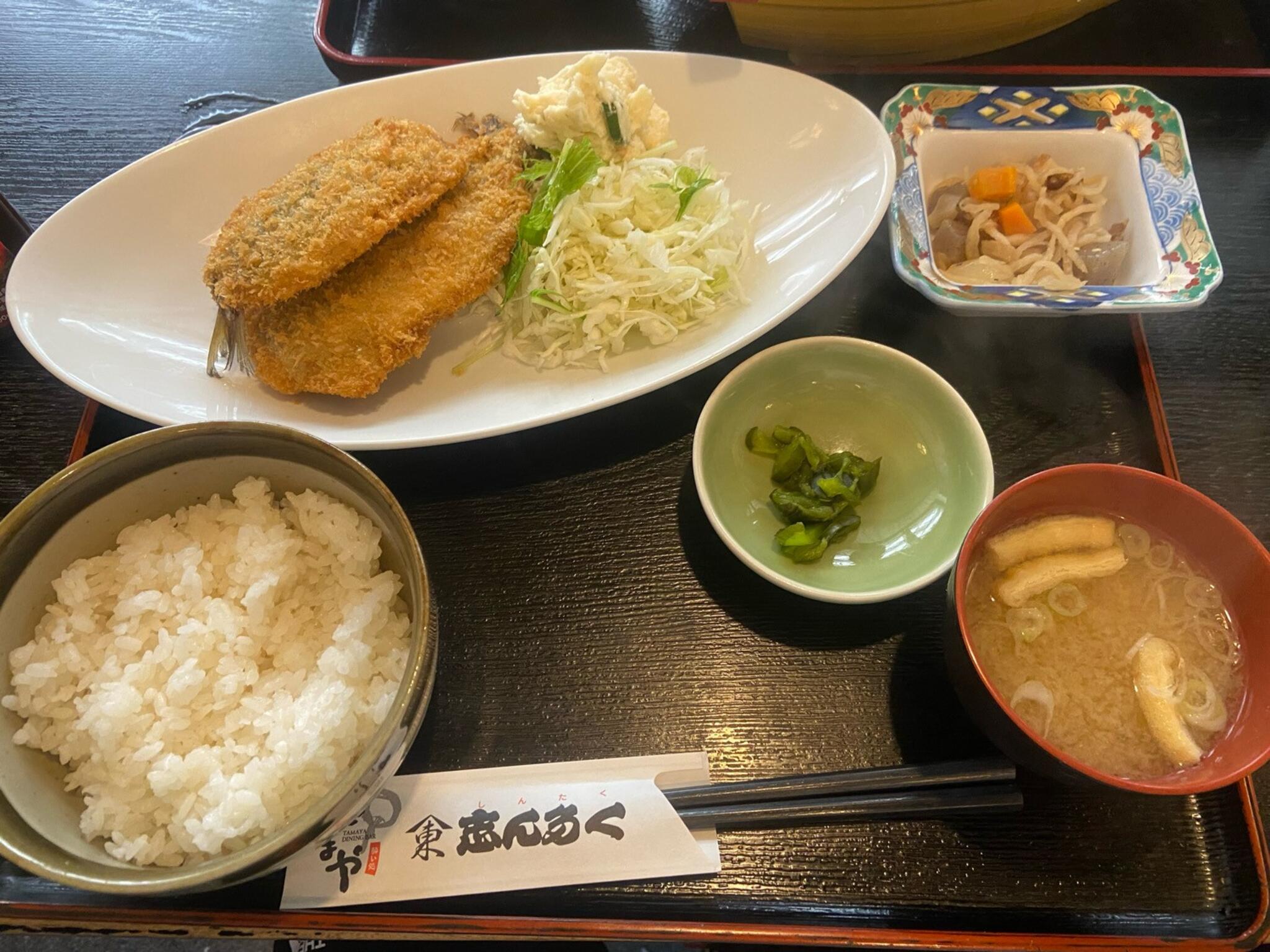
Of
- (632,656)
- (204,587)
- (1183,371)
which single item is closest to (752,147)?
(1183,371)

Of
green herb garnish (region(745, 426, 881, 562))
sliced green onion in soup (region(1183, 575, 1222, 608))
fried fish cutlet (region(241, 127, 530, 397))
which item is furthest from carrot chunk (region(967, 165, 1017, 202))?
fried fish cutlet (region(241, 127, 530, 397))

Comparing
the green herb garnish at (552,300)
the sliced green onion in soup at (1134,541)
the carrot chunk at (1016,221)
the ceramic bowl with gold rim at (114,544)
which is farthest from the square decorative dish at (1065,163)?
the ceramic bowl with gold rim at (114,544)

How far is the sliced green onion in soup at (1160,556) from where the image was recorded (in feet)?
4.47

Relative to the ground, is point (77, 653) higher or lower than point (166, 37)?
lower

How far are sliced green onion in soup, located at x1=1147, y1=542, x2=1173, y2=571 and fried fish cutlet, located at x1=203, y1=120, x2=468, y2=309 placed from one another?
1671 mm

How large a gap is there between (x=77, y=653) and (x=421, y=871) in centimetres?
68

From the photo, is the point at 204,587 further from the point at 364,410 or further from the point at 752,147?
the point at 752,147

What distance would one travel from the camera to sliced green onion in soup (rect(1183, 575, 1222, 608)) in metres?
1.32

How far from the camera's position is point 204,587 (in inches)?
52.3

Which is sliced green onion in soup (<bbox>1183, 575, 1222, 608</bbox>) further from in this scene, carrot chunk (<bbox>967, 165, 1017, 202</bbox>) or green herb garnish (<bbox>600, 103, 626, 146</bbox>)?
green herb garnish (<bbox>600, 103, 626, 146</bbox>)

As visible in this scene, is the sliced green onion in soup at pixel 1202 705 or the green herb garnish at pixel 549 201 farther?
the green herb garnish at pixel 549 201

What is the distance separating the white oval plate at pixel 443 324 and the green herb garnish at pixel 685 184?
6.6 inches

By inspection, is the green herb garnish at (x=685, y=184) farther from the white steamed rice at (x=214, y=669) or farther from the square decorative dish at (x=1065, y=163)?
the white steamed rice at (x=214, y=669)

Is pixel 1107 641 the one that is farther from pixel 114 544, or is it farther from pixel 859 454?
pixel 114 544
